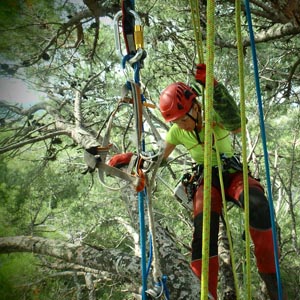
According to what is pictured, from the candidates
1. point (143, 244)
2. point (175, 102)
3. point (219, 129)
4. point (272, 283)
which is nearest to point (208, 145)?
point (143, 244)

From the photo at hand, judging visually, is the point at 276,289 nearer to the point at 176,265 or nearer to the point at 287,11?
the point at 176,265

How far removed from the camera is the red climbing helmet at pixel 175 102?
184cm

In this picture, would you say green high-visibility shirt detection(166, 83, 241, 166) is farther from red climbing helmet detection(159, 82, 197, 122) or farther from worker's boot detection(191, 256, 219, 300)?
worker's boot detection(191, 256, 219, 300)

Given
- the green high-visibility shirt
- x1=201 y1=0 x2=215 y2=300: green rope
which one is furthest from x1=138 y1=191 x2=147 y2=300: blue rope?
the green high-visibility shirt

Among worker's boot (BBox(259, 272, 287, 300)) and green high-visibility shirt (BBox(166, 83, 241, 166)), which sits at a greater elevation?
green high-visibility shirt (BBox(166, 83, 241, 166))

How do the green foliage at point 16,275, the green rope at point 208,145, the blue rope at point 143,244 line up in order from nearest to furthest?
the green rope at point 208,145 → the blue rope at point 143,244 → the green foliage at point 16,275

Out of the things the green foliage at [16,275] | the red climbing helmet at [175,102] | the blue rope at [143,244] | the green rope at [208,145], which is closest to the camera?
the green rope at [208,145]

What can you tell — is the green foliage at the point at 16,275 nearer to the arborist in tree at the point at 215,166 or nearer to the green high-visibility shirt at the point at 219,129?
the arborist in tree at the point at 215,166

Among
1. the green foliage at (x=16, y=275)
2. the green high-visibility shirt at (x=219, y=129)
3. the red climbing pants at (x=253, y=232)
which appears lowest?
the green foliage at (x=16, y=275)

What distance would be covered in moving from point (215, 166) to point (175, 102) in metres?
0.47

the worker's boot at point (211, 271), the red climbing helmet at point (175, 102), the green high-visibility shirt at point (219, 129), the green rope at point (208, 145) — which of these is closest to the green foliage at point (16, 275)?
the worker's boot at point (211, 271)

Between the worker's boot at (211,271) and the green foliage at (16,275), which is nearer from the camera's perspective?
the worker's boot at (211,271)

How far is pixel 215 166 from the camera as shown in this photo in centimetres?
206

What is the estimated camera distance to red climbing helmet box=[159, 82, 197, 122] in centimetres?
184
